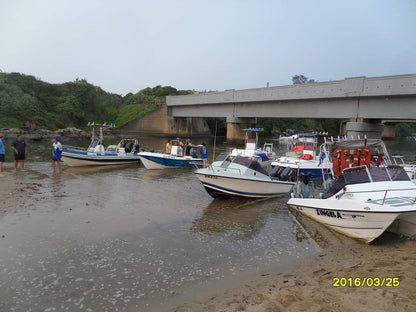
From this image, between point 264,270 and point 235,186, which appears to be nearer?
point 264,270

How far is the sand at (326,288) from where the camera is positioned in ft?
14.2

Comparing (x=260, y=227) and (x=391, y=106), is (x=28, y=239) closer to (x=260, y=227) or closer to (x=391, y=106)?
(x=260, y=227)

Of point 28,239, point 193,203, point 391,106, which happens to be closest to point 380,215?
point 193,203

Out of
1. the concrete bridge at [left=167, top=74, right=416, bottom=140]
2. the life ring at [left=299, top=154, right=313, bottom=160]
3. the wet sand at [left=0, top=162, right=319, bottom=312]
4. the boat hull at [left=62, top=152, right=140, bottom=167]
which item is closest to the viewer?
the wet sand at [left=0, top=162, right=319, bottom=312]

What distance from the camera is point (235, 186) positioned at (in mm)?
11594

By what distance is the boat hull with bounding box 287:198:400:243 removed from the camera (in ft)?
23.3

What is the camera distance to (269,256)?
6.99 meters

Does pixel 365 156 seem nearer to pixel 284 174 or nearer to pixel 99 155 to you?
pixel 284 174

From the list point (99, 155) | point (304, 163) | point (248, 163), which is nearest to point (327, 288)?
point (248, 163)

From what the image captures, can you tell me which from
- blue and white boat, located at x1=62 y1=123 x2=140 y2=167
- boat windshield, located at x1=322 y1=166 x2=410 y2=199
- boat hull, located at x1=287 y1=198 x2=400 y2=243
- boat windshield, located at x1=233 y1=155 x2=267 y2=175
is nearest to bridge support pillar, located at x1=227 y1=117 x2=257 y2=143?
blue and white boat, located at x1=62 y1=123 x2=140 y2=167

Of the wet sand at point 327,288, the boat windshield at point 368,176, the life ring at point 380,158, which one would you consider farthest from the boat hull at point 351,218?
the life ring at point 380,158

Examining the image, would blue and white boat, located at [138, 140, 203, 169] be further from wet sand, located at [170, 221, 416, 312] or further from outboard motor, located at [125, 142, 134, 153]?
wet sand, located at [170, 221, 416, 312]

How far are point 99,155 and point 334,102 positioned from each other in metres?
23.7
